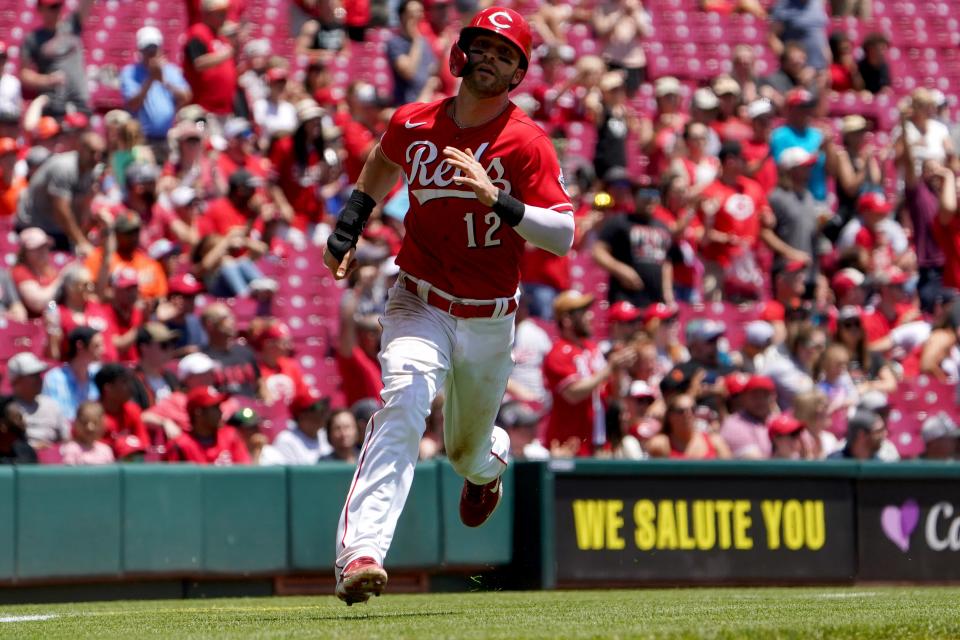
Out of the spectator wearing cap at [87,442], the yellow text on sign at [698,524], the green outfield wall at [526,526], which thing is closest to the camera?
the green outfield wall at [526,526]

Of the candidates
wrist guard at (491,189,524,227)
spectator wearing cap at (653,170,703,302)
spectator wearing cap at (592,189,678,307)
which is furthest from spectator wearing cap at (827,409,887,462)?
wrist guard at (491,189,524,227)

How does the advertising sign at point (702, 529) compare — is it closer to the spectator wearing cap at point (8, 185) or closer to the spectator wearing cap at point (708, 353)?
the spectator wearing cap at point (708, 353)

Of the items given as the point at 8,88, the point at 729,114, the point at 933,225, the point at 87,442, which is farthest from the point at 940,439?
the point at 8,88

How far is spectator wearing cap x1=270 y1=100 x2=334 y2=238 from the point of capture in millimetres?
14047

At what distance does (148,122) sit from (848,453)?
248 inches

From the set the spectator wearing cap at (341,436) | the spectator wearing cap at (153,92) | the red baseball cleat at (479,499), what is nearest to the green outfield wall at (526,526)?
the spectator wearing cap at (341,436)

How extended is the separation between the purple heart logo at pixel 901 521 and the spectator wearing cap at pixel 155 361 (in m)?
4.64

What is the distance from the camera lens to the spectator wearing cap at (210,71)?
14.9 m

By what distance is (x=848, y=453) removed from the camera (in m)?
12.0

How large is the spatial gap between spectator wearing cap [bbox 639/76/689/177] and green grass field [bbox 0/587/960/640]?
7027 mm

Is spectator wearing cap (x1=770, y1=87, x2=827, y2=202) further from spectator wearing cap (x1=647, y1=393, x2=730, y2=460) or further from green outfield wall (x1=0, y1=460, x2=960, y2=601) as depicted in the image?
green outfield wall (x1=0, y1=460, x2=960, y2=601)

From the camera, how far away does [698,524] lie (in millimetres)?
10820

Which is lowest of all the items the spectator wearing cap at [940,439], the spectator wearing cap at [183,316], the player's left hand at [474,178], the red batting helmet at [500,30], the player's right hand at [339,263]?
the spectator wearing cap at [940,439]

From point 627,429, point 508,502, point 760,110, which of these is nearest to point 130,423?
point 508,502
